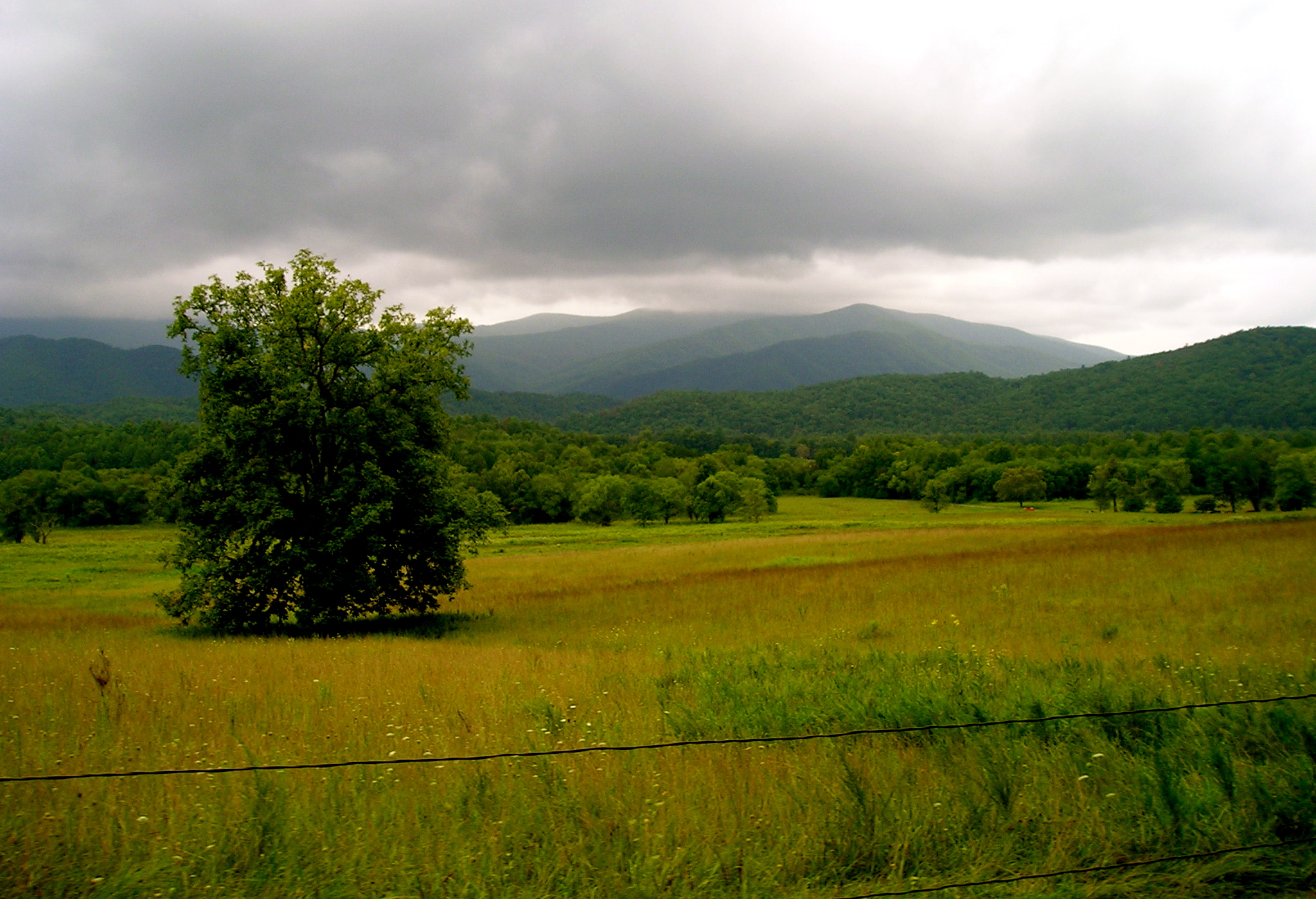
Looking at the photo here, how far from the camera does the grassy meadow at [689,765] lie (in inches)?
179

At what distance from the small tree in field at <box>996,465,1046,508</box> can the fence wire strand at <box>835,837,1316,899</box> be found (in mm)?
119640

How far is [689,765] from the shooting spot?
5809mm

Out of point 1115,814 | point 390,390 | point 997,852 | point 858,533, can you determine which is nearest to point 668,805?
point 997,852

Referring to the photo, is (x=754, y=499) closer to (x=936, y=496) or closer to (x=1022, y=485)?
(x=936, y=496)

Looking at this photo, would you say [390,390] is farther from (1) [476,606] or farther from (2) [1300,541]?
(2) [1300,541]

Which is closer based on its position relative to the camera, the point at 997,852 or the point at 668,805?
the point at 997,852

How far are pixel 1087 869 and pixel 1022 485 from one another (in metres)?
122

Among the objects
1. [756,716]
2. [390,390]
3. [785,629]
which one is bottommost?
[785,629]

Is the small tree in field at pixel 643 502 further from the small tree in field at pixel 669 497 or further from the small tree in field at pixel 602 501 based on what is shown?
the small tree in field at pixel 602 501

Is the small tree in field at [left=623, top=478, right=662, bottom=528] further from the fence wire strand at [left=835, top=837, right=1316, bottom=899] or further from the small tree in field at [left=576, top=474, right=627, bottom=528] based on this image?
the fence wire strand at [left=835, top=837, right=1316, bottom=899]

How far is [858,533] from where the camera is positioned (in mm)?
53469

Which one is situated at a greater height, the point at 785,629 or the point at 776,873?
the point at 776,873

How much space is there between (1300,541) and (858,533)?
31.5 m

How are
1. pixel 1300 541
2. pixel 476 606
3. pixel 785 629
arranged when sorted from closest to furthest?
pixel 785 629 → pixel 1300 541 → pixel 476 606
